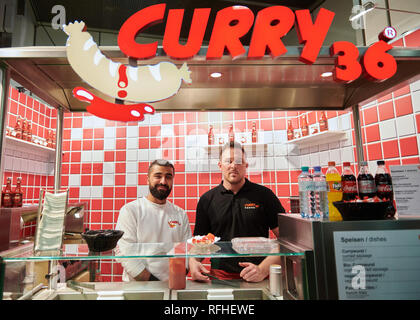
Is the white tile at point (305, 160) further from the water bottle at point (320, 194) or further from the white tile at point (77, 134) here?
the white tile at point (77, 134)

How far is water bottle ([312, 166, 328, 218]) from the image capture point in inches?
44.6

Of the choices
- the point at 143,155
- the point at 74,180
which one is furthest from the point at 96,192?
the point at 143,155

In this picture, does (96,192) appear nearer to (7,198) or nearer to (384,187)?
(7,198)

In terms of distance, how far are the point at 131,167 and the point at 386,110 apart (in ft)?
10.7

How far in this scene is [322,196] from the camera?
44.7 inches

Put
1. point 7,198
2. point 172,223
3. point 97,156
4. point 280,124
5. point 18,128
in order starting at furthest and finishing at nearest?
point 97,156 → point 280,124 → point 18,128 → point 7,198 → point 172,223

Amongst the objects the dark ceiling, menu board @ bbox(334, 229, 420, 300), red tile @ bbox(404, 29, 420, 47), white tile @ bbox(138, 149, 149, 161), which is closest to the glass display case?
menu board @ bbox(334, 229, 420, 300)

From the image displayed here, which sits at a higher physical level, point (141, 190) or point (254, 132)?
point (254, 132)

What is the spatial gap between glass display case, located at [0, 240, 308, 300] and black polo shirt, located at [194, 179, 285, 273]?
2.59 feet

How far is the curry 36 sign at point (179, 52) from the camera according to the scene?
1275 millimetres

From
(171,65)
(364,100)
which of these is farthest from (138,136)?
(364,100)

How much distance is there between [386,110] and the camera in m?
2.25

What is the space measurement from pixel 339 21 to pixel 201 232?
291cm

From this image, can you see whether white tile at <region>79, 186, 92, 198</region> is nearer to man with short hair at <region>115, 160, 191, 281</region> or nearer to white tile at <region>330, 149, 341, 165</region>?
man with short hair at <region>115, 160, 191, 281</region>
